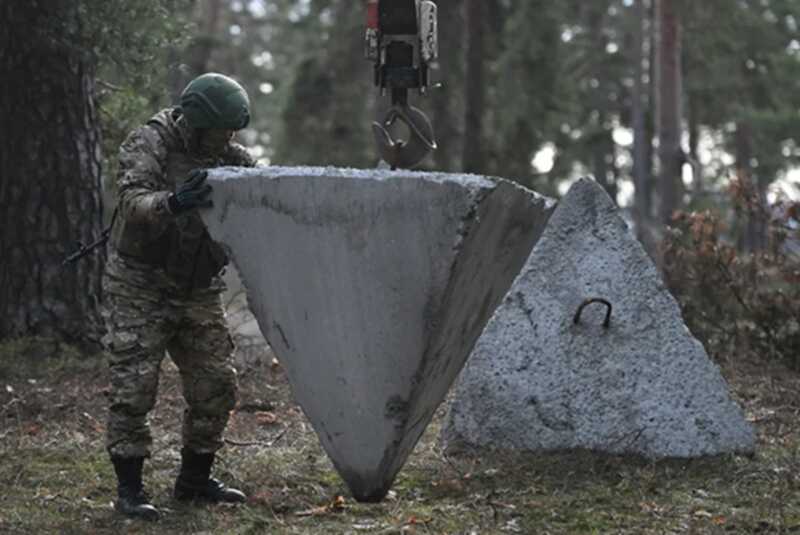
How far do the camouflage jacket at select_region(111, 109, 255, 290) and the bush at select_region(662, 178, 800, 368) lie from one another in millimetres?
5931

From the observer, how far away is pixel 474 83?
71.2 feet

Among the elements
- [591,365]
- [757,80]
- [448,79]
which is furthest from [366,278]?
[757,80]

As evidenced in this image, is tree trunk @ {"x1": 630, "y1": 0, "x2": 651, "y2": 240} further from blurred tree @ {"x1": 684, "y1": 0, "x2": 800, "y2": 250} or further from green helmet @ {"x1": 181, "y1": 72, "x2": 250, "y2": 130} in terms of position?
green helmet @ {"x1": 181, "y1": 72, "x2": 250, "y2": 130}

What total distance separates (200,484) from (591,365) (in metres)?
2.07

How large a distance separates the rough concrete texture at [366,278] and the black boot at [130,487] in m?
0.78

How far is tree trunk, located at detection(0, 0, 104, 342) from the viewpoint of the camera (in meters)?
9.66

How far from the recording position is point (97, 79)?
10750mm

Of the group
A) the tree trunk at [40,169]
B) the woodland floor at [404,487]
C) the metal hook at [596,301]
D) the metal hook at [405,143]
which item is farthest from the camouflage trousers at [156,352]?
the tree trunk at [40,169]

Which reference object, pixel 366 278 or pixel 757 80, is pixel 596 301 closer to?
pixel 366 278

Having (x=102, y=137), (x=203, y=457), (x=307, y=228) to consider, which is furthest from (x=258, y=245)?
(x=102, y=137)

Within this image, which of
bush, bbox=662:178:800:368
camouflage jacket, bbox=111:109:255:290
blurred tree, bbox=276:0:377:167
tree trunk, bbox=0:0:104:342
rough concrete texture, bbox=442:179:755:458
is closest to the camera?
camouflage jacket, bbox=111:109:255:290

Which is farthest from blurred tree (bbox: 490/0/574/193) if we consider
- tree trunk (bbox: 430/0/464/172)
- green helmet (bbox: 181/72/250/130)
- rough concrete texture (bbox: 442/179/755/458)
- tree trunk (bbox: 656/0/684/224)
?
green helmet (bbox: 181/72/250/130)

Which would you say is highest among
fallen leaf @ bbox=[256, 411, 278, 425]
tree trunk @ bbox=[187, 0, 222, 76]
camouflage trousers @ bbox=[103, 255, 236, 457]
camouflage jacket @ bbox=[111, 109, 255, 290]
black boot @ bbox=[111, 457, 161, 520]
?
tree trunk @ bbox=[187, 0, 222, 76]

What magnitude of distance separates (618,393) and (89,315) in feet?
14.3
